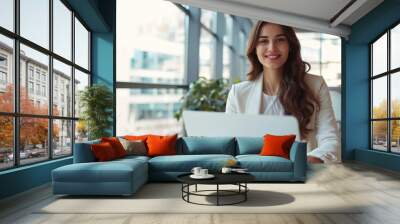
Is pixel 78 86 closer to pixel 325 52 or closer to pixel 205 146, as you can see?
pixel 205 146

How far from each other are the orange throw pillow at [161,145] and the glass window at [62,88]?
1.49 m

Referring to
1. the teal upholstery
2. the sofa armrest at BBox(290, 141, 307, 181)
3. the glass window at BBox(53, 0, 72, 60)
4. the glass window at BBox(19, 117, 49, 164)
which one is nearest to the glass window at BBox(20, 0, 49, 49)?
the glass window at BBox(53, 0, 72, 60)

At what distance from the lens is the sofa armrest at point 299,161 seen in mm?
5789

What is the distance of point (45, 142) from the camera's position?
6.00 meters

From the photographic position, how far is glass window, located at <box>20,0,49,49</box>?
530 cm

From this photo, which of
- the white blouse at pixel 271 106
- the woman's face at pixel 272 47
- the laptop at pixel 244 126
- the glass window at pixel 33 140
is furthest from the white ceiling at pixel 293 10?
the glass window at pixel 33 140

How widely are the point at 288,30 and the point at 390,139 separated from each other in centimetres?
301

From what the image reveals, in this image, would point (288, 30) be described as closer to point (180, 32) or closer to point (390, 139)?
point (390, 139)

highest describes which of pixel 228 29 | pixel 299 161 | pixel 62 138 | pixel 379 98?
pixel 228 29

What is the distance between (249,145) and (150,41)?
7076 mm

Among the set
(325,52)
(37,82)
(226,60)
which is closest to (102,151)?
(37,82)

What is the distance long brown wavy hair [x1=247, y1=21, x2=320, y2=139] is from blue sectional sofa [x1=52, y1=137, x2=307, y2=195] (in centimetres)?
86

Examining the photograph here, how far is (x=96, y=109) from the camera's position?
7535 mm

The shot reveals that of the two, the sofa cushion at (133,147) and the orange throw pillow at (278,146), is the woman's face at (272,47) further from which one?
the sofa cushion at (133,147)
